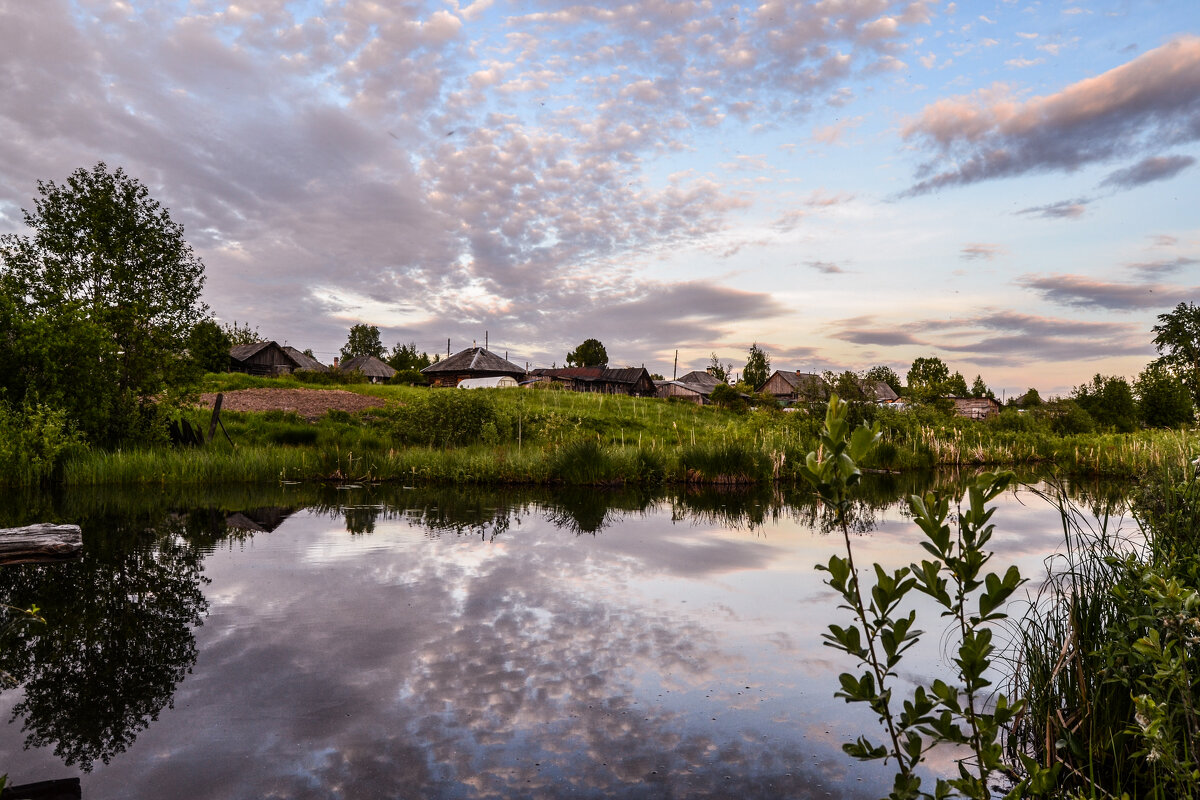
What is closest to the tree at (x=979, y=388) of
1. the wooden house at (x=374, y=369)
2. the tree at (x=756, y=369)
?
the tree at (x=756, y=369)

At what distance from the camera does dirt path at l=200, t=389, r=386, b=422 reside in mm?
27859

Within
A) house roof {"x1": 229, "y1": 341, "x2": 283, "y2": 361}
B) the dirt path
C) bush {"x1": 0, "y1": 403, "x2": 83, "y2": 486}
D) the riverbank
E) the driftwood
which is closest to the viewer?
the driftwood

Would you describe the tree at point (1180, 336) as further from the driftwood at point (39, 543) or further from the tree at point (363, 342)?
the tree at point (363, 342)

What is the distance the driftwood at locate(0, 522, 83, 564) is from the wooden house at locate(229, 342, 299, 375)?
6065 cm

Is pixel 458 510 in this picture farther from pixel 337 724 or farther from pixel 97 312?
pixel 97 312

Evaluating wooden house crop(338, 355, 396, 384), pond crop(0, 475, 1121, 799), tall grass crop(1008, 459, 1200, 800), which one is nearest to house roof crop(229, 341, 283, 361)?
wooden house crop(338, 355, 396, 384)

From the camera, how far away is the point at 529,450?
18.9 meters

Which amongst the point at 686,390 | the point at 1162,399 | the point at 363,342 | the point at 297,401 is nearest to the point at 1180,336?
the point at 1162,399

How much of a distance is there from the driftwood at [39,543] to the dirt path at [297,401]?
915 inches

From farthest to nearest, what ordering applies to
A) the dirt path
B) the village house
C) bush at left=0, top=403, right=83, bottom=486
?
1. the village house
2. the dirt path
3. bush at left=0, top=403, right=83, bottom=486

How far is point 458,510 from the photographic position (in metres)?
12.7

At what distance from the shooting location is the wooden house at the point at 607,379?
73.5 metres

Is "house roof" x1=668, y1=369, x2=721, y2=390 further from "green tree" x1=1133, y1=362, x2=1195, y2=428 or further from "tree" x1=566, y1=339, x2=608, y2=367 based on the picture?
"green tree" x1=1133, y1=362, x2=1195, y2=428

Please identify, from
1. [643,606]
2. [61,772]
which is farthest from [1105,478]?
[61,772]
